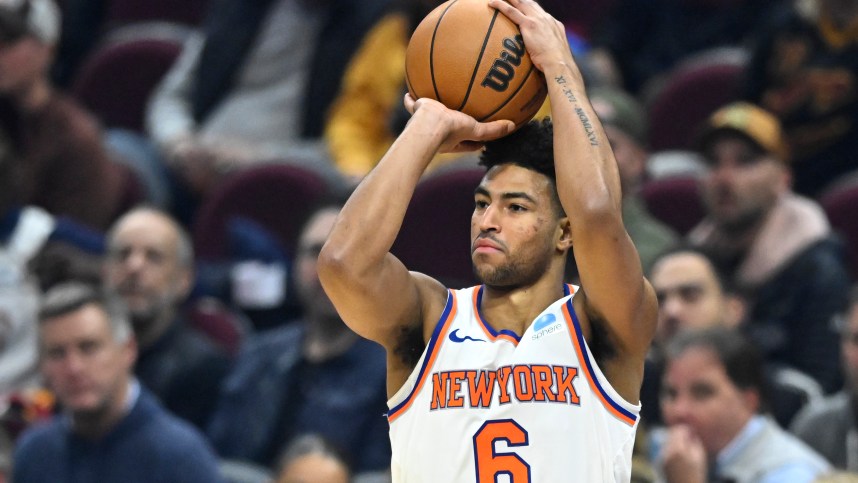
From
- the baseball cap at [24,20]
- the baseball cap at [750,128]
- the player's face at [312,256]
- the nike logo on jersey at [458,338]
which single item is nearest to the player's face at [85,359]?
the player's face at [312,256]

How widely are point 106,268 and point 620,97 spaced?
2.40m

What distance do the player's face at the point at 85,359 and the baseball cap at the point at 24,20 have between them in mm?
1957

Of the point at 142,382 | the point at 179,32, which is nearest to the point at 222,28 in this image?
the point at 179,32

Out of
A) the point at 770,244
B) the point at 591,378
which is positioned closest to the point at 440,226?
the point at 770,244

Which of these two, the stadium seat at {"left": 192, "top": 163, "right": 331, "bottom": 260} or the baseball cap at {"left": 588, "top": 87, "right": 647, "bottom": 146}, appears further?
the stadium seat at {"left": 192, "top": 163, "right": 331, "bottom": 260}

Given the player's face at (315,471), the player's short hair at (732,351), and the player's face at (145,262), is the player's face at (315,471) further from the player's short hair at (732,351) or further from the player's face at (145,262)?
the player's face at (145,262)

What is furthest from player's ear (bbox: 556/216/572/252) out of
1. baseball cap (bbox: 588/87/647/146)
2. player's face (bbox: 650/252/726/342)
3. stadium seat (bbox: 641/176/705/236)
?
stadium seat (bbox: 641/176/705/236)

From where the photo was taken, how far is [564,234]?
386 centimetres

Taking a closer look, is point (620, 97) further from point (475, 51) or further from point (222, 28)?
point (475, 51)

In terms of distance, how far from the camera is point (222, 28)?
26.7ft

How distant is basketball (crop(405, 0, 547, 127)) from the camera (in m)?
3.76

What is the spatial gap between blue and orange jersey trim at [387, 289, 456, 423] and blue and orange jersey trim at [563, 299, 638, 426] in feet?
0.97

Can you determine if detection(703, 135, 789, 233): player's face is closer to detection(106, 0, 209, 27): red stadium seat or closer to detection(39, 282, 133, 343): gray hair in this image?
detection(39, 282, 133, 343): gray hair

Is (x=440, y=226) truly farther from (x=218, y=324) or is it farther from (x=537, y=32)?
(x=537, y=32)
